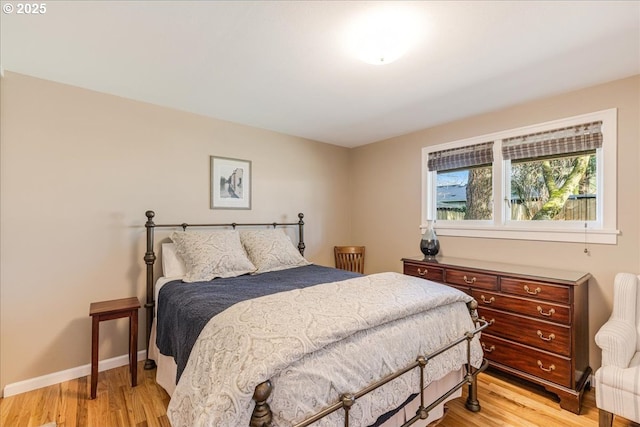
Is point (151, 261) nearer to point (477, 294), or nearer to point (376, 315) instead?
point (376, 315)

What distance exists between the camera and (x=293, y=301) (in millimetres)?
1625

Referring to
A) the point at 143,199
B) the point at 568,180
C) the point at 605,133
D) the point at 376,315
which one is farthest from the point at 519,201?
the point at 143,199

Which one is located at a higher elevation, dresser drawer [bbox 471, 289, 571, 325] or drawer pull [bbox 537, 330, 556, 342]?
dresser drawer [bbox 471, 289, 571, 325]

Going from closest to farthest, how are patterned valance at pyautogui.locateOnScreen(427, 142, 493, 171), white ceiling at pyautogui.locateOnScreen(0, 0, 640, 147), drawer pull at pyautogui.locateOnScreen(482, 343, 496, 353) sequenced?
1. white ceiling at pyautogui.locateOnScreen(0, 0, 640, 147)
2. drawer pull at pyautogui.locateOnScreen(482, 343, 496, 353)
3. patterned valance at pyautogui.locateOnScreen(427, 142, 493, 171)

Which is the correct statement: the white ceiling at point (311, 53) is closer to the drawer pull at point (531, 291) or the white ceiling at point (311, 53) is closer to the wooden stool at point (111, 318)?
the drawer pull at point (531, 291)

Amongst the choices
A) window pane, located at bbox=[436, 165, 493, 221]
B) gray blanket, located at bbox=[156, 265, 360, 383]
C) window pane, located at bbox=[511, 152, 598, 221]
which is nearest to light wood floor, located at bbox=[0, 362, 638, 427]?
gray blanket, located at bbox=[156, 265, 360, 383]

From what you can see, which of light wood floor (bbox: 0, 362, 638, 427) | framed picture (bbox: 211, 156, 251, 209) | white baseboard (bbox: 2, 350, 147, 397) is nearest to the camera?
light wood floor (bbox: 0, 362, 638, 427)

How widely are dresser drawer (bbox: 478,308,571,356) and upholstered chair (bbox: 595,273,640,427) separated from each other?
0.29m

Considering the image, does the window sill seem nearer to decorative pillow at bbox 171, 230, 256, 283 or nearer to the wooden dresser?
the wooden dresser

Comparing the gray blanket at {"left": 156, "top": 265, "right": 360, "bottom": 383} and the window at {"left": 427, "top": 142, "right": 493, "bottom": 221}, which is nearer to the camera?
the gray blanket at {"left": 156, "top": 265, "right": 360, "bottom": 383}

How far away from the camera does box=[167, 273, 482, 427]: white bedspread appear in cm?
110

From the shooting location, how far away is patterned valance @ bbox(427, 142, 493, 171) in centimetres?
302

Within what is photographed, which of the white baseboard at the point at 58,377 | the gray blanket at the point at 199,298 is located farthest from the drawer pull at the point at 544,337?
the white baseboard at the point at 58,377

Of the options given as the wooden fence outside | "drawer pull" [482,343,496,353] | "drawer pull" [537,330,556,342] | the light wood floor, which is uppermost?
the wooden fence outside
